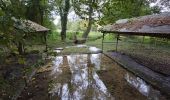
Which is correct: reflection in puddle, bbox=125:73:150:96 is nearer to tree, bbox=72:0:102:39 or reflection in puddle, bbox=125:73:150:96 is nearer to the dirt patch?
the dirt patch

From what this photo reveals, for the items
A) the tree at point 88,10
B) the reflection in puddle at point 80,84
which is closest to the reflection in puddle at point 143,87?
the reflection in puddle at point 80,84

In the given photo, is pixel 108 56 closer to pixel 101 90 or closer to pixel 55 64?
pixel 55 64

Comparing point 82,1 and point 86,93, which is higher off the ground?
point 82,1

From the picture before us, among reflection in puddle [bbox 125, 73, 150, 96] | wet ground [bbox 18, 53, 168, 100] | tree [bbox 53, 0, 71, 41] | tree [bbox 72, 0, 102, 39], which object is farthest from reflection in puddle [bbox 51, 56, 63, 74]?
tree [bbox 53, 0, 71, 41]

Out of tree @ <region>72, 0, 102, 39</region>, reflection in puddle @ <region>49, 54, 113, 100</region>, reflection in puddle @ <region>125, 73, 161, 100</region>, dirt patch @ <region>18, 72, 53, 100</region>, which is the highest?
tree @ <region>72, 0, 102, 39</region>

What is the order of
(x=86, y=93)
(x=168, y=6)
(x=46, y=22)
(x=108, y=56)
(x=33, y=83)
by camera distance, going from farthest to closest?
(x=46, y=22) → (x=168, y=6) → (x=108, y=56) → (x=33, y=83) → (x=86, y=93)

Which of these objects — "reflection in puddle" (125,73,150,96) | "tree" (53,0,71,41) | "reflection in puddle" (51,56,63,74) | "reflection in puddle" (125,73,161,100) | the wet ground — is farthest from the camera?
"tree" (53,0,71,41)

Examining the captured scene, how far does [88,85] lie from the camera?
29.0 feet

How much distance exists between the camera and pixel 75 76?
405 inches

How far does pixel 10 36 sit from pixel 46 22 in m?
25.5

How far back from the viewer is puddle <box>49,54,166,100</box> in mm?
7533

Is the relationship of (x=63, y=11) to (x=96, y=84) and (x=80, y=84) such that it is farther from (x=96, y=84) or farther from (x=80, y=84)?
(x=96, y=84)

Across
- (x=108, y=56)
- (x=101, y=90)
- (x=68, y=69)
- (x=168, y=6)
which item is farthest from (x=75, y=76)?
(x=168, y=6)

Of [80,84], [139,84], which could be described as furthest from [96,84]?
[139,84]
